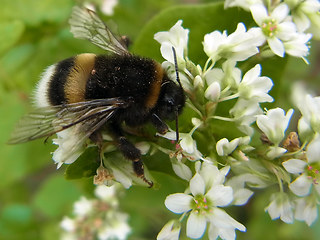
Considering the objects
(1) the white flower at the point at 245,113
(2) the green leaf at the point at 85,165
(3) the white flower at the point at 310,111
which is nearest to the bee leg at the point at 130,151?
(2) the green leaf at the point at 85,165

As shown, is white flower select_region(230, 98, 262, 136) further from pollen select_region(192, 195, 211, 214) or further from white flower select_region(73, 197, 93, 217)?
white flower select_region(73, 197, 93, 217)

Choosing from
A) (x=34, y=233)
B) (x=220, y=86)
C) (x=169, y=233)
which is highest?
(x=220, y=86)

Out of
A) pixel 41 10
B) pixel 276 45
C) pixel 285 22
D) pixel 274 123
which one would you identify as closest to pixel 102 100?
pixel 274 123

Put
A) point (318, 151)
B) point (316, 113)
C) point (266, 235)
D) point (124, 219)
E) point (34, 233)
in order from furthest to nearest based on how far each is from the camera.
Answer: point (266, 235)
point (34, 233)
point (124, 219)
point (316, 113)
point (318, 151)

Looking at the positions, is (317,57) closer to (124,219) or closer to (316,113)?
(124,219)

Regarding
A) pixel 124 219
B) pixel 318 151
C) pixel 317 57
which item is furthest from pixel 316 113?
pixel 317 57

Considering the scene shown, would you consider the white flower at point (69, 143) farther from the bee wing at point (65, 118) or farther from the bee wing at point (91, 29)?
the bee wing at point (91, 29)

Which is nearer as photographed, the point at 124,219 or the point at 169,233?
the point at 169,233
